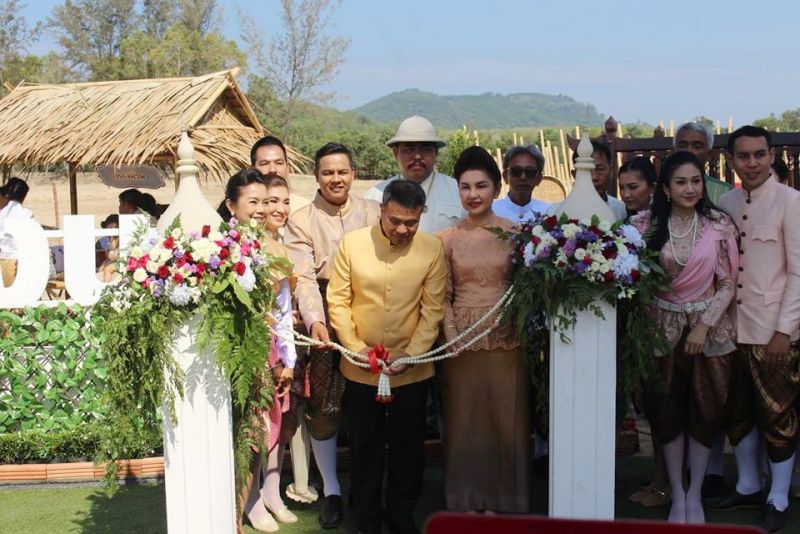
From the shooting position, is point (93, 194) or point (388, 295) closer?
point (388, 295)

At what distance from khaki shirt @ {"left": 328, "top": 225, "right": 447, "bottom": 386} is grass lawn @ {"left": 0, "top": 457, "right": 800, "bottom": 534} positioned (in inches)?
43.0

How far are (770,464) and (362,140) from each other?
95.0 feet

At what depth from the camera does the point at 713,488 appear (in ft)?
17.1

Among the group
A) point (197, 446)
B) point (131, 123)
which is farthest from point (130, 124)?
point (197, 446)

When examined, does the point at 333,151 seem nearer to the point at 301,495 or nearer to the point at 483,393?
the point at 483,393

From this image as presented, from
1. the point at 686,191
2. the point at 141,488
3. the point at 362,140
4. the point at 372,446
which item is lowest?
the point at 141,488

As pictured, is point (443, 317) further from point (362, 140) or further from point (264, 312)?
point (362, 140)

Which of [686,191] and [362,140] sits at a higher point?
[362,140]

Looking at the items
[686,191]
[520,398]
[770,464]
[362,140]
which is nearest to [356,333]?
[520,398]

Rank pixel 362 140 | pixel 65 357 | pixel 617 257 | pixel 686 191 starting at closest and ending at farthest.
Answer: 1. pixel 617 257
2. pixel 686 191
3. pixel 65 357
4. pixel 362 140

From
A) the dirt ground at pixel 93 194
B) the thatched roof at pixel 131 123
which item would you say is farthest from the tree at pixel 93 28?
the thatched roof at pixel 131 123

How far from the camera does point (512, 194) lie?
18.8 ft

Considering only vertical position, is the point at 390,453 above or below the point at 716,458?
above

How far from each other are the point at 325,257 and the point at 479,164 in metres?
1.06
